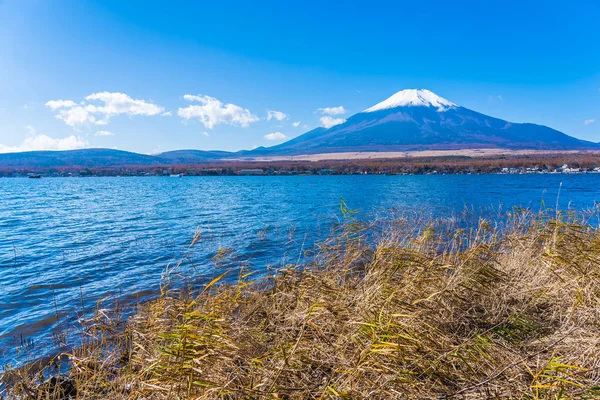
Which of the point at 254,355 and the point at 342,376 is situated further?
the point at 254,355

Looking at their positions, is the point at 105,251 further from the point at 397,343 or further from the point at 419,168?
the point at 419,168

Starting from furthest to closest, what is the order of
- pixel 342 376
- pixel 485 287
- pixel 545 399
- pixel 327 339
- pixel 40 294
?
pixel 40 294
pixel 485 287
pixel 327 339
pixel 342 376
pixel 545 399

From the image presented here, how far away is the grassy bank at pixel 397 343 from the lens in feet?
8.43

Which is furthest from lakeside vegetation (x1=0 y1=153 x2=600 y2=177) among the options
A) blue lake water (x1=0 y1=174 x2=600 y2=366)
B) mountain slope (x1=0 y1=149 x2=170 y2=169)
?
blue lake water (x1=0 y1=174 x2=600 y2=366)

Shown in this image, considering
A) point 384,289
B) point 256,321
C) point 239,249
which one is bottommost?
point 239,249

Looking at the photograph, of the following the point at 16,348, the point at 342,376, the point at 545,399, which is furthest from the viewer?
the point at 16,348

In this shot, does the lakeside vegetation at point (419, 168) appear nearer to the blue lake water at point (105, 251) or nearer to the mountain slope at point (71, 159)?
the mountain slope at point (71, 159)

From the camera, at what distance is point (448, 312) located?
3.68 metres

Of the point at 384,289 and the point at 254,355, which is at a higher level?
the point at 384,289

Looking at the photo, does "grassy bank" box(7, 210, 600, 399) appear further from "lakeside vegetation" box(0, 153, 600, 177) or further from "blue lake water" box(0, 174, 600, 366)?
"lakeside vegetation" box(0, 153, 600, 177)

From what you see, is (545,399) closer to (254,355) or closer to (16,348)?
(254,355)

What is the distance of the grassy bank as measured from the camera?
257 cm

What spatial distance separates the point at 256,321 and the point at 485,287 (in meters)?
3.08

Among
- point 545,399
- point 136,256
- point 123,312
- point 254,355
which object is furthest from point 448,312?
point 136,256
